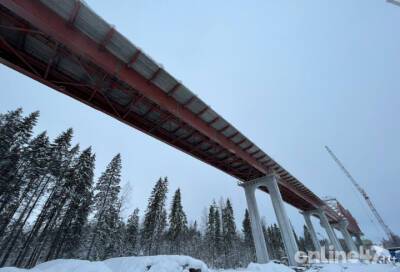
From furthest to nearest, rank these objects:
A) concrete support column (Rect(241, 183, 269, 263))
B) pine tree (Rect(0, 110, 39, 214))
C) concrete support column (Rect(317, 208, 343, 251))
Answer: concrete support column (Rect(317, 208, 343, 251)), pine tree (Rect(0, 110, 39, 214)), concrete support column (Rect(241, 183, 269, 263))

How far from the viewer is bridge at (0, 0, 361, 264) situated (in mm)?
6375

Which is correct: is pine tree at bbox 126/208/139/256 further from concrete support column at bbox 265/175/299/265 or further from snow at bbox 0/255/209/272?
snow at bbox 0/255/209/272

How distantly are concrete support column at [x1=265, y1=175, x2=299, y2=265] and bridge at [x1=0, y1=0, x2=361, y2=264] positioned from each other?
546cm

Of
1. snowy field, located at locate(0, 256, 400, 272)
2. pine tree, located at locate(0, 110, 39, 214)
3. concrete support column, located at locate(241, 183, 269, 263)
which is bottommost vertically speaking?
snowy field, located at locate(0, 256, 400, 272)

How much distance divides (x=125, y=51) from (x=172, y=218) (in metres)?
36.1

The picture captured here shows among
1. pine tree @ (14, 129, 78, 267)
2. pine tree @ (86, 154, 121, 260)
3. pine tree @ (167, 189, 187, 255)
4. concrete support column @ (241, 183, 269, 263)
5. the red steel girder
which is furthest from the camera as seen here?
pine tree @ (167, 189, 187, 255)

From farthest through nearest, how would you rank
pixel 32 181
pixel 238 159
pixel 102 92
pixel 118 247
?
pixel 118 247
pixel 32 181
pixel 238 159
pixel 102 92

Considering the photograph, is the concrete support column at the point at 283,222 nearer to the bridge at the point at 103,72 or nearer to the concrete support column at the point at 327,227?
the bridge at the point at 103,72

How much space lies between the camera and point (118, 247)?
3142 centimetres

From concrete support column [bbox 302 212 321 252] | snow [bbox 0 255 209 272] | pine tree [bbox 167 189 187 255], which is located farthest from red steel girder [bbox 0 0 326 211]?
concrete support column [bbox 302 212 321 252]

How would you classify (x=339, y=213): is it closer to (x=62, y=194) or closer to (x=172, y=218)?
(x=172, y=218)

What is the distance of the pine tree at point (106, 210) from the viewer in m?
25.5

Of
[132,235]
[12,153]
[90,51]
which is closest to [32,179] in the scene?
[12,153]

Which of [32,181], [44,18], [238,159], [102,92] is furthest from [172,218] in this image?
[44,18]
